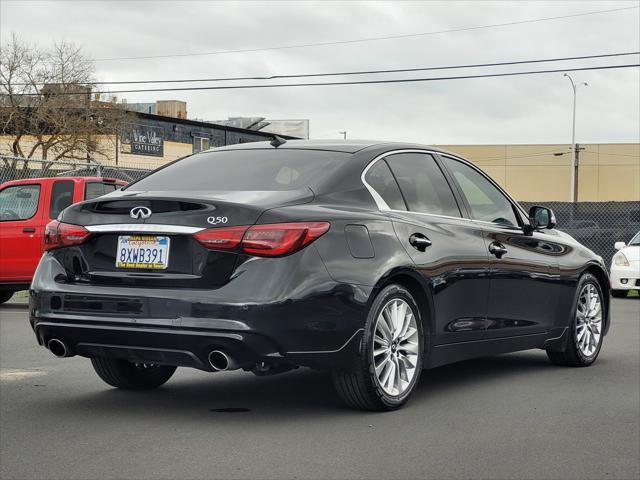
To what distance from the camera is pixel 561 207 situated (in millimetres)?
25094

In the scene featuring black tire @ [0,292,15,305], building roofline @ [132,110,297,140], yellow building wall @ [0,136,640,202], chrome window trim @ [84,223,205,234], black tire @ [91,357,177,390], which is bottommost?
black tire @ [0,292,15,305]

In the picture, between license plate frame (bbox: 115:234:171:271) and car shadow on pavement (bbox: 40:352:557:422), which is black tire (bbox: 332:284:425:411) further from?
license plate frame (bbox: 115:234:171:271)

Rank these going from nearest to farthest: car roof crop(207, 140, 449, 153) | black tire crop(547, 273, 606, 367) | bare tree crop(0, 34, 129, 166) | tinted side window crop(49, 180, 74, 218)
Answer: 1. car roof crop(207, 140, 449, 153)
2. black tire crop(547, 273, 606, 367)
3. tinted side window crop(49, 180, 74, 218)
4. bare tree crop(0, 34, 129, 166)

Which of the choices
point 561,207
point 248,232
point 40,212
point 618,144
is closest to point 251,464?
point 248,232

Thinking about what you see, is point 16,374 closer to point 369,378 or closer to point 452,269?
point 369,378

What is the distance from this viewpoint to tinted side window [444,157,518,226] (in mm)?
7465

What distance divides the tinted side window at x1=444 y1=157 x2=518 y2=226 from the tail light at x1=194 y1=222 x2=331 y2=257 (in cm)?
206

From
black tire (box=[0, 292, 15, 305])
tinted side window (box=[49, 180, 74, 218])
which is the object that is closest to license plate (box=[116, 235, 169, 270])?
tinted side window (box=[49, 180, 74, 218])

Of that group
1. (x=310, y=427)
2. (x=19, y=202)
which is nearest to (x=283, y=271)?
(x=310, y=427)

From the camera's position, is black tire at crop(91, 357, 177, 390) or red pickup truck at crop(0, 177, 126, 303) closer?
black tire at crop(91, 357, 177, 390)

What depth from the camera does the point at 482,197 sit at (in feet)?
25.2

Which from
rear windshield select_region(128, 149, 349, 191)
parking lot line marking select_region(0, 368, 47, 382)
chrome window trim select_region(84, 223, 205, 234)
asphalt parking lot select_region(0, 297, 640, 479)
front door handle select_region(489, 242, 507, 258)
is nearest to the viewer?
asphalt parking lot select_region(0, 297, 640, 479)

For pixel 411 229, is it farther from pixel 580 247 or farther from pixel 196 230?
pixel 580 247

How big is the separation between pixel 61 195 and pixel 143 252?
8921 mm
